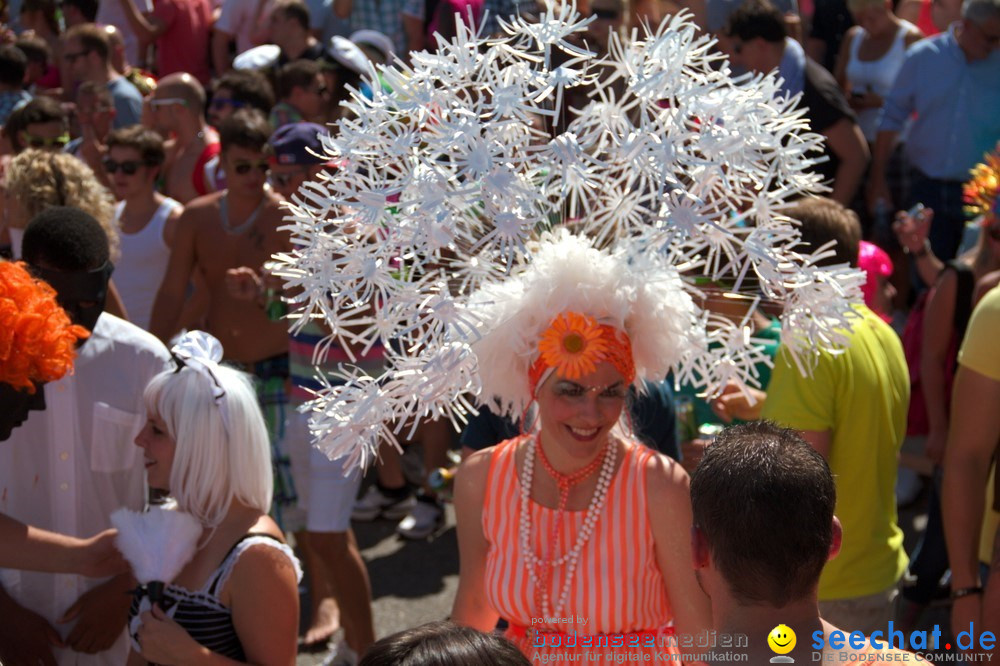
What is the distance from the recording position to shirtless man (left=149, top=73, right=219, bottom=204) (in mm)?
7078

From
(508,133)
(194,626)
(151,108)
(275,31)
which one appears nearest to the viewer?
(508,133)

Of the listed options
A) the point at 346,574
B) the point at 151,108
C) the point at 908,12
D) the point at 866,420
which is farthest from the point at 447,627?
the point at 908,12

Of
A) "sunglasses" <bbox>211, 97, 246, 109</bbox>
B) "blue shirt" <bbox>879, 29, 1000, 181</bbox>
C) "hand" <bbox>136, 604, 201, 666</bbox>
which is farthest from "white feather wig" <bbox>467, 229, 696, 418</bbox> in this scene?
"sunglasses" <bbox>211, 97, 246, 109</bbox>

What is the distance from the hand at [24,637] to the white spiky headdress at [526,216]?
1.24 meters

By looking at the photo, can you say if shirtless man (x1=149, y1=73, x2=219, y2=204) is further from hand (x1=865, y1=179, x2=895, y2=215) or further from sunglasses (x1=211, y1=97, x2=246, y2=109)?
hand (x1=865, y1=179, x2=895, y2=215)

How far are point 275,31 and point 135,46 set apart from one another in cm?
214

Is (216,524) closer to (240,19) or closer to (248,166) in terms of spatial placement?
(248,166)

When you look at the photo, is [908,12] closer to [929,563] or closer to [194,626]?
[929,563]

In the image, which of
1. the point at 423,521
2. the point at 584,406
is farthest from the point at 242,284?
the point at 584,406

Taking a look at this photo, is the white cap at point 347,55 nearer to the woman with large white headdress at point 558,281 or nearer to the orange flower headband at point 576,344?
the woman with large white headdress at point 558,281

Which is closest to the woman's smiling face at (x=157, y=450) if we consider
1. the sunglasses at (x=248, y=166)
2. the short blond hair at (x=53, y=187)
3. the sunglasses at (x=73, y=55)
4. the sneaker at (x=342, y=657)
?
the short blond hair at (x=53, y=187)

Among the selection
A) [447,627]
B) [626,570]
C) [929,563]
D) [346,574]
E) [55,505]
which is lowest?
[346,574]

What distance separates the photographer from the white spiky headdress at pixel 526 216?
2.55m

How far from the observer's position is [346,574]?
466 centimetres
